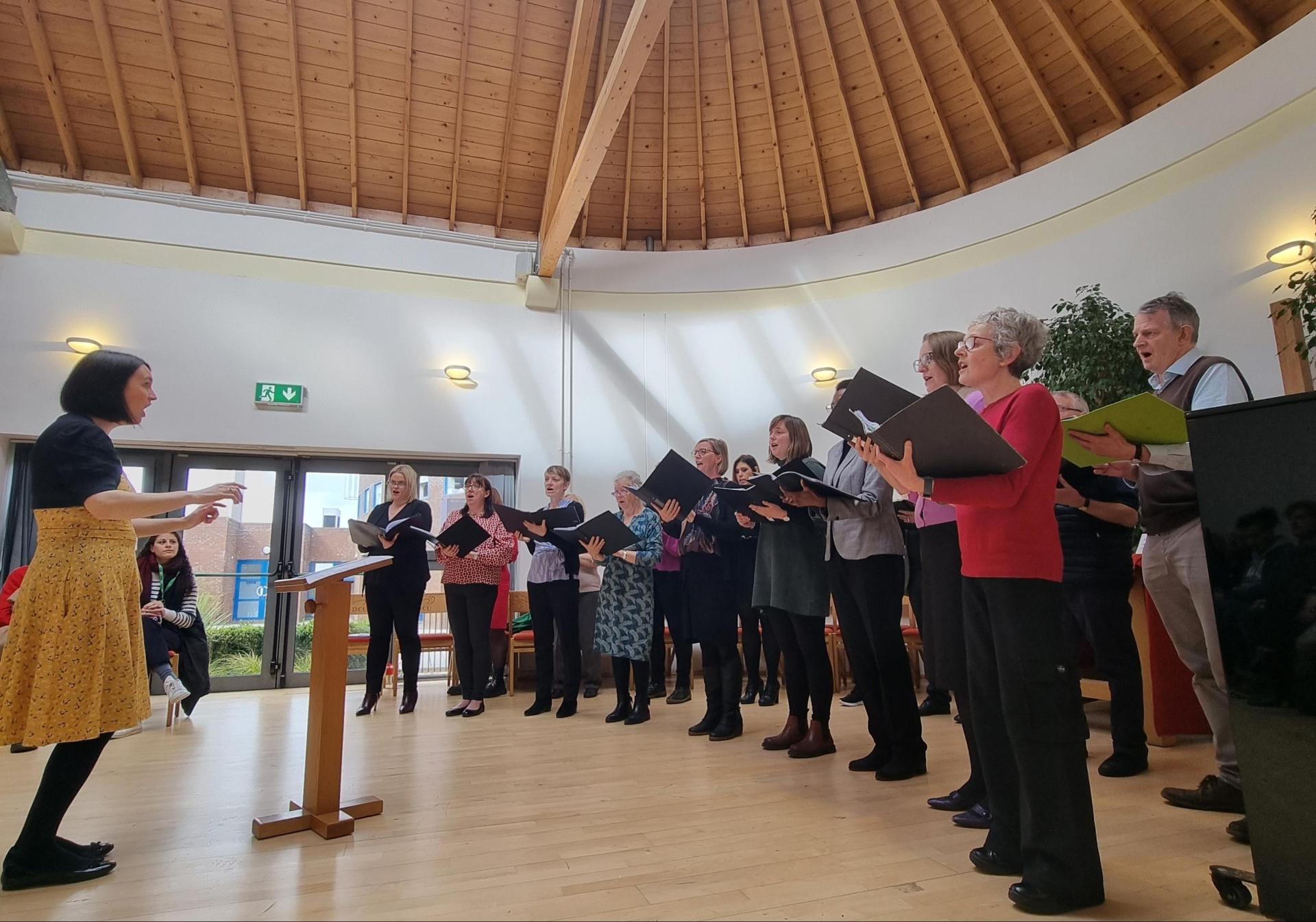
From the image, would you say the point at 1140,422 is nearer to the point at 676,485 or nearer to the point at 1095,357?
the point at 676,485

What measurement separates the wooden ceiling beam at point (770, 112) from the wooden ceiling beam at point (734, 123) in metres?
0.21

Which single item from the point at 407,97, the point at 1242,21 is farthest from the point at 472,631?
the point at 1242,21

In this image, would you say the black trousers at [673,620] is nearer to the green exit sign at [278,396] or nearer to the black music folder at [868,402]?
the black music folder at [868,402]

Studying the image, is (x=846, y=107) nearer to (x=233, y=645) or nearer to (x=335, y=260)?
(x=335, y=260)

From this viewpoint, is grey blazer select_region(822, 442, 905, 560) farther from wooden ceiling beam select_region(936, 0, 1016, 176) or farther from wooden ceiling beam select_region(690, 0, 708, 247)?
wooden ceiling beam select_region(690, 0, 708, 247)

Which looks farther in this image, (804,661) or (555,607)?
(555,607)

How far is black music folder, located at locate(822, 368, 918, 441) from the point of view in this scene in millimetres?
2188

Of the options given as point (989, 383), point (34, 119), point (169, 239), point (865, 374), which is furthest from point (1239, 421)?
point (34, 119)

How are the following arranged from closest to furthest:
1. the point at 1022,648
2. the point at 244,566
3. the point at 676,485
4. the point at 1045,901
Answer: the point at 1045,901
the point at 1022,648
the point at 676,485
the point at 244,566

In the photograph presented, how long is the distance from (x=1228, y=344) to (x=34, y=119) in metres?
8.33

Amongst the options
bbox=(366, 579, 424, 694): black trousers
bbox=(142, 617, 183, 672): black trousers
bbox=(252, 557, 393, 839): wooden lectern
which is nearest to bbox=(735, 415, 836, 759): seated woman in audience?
bbox=(252, 557, 393, 839): wooden lectern

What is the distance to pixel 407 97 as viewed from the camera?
5793mm

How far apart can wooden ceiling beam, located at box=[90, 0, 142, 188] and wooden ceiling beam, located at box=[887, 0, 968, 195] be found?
5516mm

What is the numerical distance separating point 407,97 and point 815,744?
5549 millimetres
